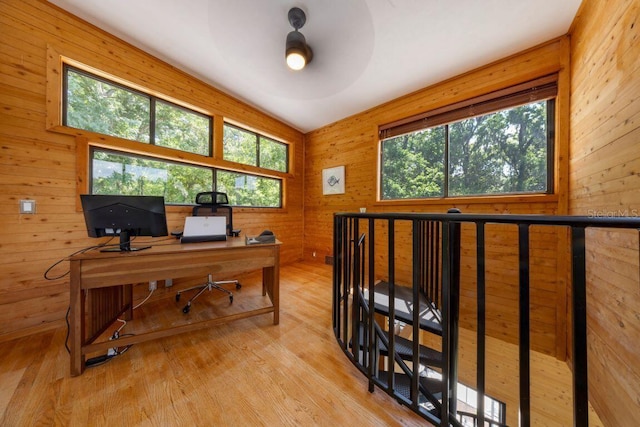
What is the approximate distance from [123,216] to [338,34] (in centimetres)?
260

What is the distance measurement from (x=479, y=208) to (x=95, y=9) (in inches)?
183

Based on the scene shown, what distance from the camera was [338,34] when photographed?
215 centimetres

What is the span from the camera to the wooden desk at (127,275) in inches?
54.9

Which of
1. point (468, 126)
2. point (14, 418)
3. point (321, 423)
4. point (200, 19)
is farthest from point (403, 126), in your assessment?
point (14, 418)

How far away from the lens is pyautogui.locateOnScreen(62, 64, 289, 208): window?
89.2 inches

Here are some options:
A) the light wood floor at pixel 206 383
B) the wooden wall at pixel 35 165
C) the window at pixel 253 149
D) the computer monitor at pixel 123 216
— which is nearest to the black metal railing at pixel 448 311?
the light wood floor at pixel 206 383

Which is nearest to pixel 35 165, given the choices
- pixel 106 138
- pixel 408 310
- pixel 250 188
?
pixel 106 138

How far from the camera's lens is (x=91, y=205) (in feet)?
5.03

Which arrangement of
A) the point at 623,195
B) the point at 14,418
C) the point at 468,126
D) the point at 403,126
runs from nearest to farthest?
the point at 14,418 → the point at 623,195 → the point at 468,126 → the point at 403,126

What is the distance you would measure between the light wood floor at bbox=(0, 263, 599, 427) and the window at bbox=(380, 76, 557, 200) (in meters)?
2.06

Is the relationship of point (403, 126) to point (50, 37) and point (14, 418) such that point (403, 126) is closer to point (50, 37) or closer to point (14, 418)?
point (50, 37)

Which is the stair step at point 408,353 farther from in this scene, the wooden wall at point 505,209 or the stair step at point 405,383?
the wooden wall at point 505,209

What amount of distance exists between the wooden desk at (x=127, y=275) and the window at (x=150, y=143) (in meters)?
1.34

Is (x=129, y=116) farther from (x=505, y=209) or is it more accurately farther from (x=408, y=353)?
(x=505, y=209)
